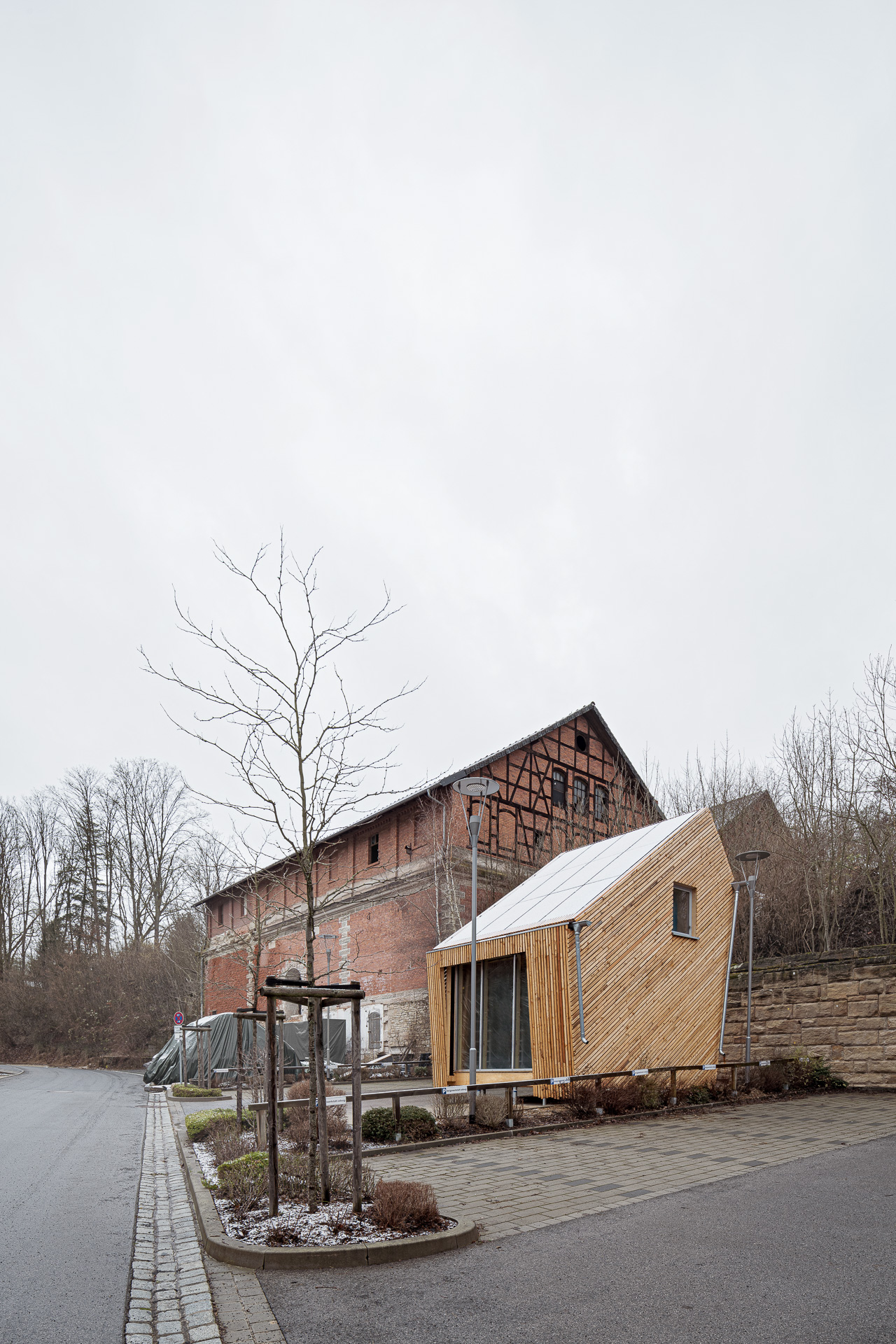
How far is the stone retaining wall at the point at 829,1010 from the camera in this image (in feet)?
46.3

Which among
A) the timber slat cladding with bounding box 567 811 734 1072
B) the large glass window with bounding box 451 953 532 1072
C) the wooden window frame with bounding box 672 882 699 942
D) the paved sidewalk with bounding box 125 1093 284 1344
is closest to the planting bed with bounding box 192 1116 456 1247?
the paved sidewalk with bounding box 125 1093 284 1344

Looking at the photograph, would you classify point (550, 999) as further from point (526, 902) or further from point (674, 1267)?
point (674, 1267)

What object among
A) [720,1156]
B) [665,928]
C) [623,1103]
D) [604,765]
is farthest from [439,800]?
[720,1156]

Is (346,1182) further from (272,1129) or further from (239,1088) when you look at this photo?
(239,1088)

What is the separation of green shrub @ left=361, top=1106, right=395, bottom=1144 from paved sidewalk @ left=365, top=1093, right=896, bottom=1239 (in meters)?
0.67

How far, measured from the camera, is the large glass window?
1376 centimetres

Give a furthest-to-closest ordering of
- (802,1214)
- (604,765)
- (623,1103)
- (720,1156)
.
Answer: (604,765) → (623,1103) → (720,1156) → (802,1214)

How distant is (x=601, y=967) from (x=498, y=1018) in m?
2.38

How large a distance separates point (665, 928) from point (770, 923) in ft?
19.2

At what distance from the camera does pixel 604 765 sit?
1286 inches

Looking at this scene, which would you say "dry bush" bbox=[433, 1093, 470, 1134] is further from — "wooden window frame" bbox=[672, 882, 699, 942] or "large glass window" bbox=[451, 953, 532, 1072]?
"wooden window frame" bbox=[672, 882, 699, 942]

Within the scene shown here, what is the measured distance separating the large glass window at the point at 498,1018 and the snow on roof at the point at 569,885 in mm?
540

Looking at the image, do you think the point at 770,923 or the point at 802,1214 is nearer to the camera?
the point at 802,1214

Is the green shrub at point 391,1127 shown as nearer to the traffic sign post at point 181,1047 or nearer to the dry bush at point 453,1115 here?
the dry bush at point 453,1115
